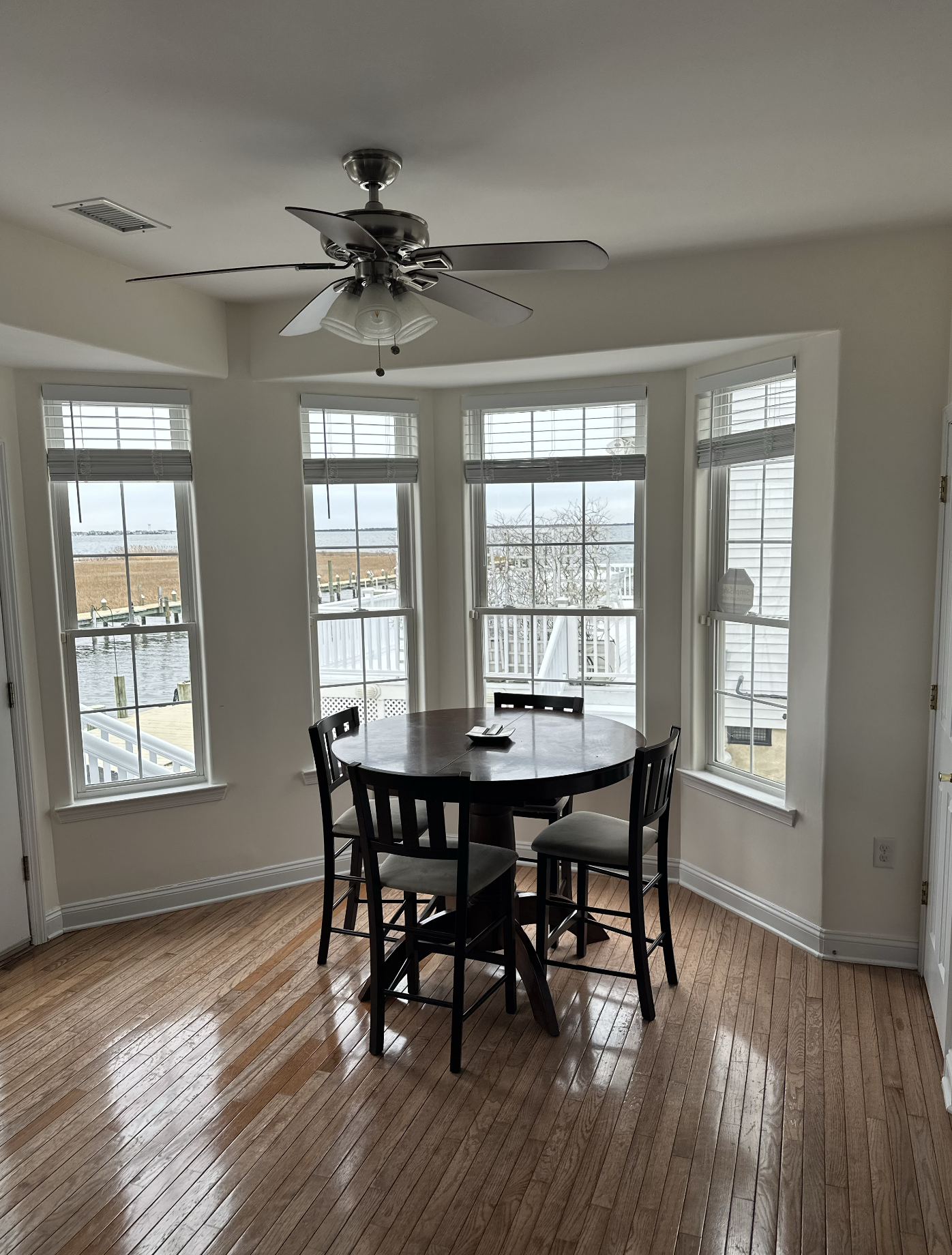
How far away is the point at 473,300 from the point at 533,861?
2473 millimetres

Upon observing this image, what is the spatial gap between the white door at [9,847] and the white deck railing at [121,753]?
1.14ft

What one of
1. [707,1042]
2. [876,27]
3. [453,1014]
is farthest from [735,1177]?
[876,27]

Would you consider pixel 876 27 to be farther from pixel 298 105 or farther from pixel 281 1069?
pixel 281 1069

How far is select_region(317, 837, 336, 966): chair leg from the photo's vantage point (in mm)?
3408

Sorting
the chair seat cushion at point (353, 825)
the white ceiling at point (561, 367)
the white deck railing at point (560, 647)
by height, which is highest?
the white ceiling at point (561, 367)

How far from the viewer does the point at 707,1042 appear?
9.42 ft

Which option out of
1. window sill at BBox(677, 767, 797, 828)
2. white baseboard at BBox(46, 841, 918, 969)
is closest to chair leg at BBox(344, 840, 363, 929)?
white baseboard at BBox(46, 841, 918, 969)

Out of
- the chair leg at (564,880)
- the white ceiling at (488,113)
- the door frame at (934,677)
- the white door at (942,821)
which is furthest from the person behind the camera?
the chair leg at (564,880)

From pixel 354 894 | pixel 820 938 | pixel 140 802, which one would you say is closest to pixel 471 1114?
pixel 354 894

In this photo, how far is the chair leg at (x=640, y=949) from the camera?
9.82 ft

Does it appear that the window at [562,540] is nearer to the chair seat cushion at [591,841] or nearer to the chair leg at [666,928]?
the chair seat cushion at [591,841]

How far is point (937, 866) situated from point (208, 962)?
287 cm

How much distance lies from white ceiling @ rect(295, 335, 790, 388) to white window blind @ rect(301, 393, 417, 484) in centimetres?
12

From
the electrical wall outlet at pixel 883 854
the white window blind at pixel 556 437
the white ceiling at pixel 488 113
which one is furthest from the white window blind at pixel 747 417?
the electrical wall outlet at pixel 883 854
